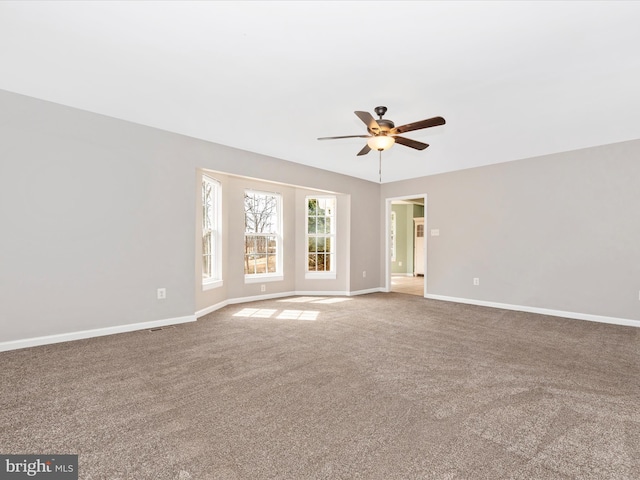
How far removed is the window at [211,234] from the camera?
4879 mm

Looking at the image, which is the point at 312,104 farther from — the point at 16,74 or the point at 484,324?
the point at 484,324

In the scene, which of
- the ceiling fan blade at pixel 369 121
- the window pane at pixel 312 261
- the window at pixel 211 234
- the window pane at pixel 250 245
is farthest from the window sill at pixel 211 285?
the ceiling fan blade at pixel 369 121

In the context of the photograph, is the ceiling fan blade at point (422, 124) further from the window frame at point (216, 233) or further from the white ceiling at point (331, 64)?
the window frame at point (216, 233)

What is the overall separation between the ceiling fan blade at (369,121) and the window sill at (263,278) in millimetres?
3549

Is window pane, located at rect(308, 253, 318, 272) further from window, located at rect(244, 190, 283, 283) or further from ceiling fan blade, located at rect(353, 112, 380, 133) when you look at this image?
ceiling fan blade, located at rect(353, 112, 380, 133)

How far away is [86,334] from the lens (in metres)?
3.46

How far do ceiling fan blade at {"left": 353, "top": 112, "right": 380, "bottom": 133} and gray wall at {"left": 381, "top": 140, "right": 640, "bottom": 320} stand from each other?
3.38 m

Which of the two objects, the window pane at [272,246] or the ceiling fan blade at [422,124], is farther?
the window pane at [272,246]

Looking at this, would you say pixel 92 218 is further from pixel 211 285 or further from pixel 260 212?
pixel 260 212

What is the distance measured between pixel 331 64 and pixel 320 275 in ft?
Result: 14.7

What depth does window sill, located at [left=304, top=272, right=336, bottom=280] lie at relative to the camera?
251 inches

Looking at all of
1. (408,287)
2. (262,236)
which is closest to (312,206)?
(262,236)

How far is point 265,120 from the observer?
3.70m

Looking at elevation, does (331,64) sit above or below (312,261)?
above
